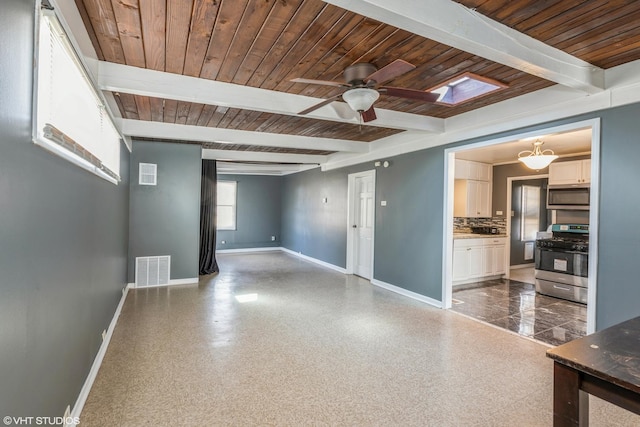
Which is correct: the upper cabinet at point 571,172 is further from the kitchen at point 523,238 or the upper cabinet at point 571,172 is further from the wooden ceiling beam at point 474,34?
the wooden ceiling beam at point 474,34

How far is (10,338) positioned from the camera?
1.11 m

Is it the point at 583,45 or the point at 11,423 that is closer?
the point at 11,423

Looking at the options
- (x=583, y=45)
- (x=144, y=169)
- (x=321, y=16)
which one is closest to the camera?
(x=321, y=16)

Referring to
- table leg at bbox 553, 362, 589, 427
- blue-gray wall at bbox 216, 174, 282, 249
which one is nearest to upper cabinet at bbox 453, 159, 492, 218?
table leg at bbox 553, 362, 589, 427

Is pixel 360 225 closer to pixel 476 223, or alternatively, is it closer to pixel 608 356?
pixel 476 223

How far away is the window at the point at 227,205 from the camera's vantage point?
9.46m

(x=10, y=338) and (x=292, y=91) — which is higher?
(x=292, y=91)

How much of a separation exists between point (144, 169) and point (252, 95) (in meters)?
3.11

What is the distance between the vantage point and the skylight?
3037 millimetres

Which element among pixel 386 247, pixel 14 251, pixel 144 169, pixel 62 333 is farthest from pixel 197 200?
pixel 14 251

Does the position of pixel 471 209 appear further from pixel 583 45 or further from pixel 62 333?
pixel 62 333

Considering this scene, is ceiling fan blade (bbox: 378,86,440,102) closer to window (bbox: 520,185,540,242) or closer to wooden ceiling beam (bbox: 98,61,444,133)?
wooden ceiling beam (bbox: 98,61,444,133)

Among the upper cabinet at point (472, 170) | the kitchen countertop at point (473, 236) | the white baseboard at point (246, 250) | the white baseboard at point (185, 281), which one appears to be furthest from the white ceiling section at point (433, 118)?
the white baseboard at point (246, 250)

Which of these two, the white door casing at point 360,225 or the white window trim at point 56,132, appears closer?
the white window trim at point 56,132
